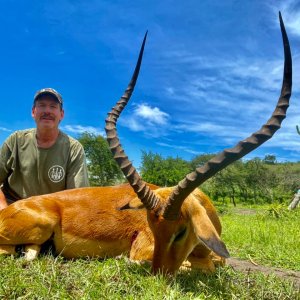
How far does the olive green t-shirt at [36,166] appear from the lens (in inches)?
276

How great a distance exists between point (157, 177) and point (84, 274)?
45.1m

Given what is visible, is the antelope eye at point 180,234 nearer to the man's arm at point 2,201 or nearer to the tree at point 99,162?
the man's arm at point 2,201

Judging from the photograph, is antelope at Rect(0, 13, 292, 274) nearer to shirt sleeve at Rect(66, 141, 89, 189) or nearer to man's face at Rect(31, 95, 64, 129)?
shirt sleeve at Rect(66, 141, 89, 189)

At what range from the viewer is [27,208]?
215 inches

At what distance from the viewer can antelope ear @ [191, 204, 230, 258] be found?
3.76 metres

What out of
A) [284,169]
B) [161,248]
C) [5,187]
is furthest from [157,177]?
[161,248]

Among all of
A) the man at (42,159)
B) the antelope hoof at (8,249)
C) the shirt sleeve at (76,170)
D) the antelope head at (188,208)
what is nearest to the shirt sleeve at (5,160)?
the man at (42,159)

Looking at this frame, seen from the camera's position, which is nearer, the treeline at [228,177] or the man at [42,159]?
the man at [42,159]

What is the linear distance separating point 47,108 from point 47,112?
0.28ft

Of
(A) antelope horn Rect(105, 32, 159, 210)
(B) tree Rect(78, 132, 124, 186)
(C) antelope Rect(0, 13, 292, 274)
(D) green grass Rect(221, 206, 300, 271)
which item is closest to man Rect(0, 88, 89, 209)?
(C) antelope Rect(0, 13, 292, 274)

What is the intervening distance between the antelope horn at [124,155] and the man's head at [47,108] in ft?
7.08

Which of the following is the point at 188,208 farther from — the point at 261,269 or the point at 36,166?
the point at 36,166

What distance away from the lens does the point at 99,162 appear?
62312 mm

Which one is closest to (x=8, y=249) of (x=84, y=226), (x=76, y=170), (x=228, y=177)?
(x=84, y=226)
